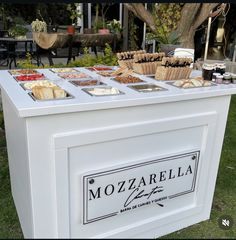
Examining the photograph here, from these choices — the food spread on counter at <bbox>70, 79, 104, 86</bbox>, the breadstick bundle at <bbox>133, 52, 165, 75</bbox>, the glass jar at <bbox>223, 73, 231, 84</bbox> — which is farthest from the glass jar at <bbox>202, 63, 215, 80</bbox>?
the food spread on counter at <bbox>70, 79, 104, 86</bbox>

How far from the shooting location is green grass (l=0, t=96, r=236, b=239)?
2076 mm

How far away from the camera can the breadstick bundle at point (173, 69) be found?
1946mm

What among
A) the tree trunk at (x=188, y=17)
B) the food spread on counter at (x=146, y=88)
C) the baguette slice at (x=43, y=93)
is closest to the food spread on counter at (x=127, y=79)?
the food spread on counter at (x=146, y=88)

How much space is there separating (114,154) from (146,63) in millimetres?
772

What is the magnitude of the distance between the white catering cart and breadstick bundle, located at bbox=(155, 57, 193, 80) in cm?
10

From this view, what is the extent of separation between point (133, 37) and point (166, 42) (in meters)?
4.87

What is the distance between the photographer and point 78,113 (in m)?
1.44

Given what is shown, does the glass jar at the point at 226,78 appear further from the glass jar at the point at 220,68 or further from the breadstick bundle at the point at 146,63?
the breadstick bundle at the point at 146,63

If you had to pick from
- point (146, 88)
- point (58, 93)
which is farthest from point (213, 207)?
point (58, 93)

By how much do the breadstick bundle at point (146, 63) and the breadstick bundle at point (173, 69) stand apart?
13 centimetres

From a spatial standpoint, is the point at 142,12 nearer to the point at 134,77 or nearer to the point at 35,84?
the point at 134,77

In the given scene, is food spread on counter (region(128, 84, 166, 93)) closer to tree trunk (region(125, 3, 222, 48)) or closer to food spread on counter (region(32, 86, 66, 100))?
food spread on counter (region(32, 86, 66, 100))

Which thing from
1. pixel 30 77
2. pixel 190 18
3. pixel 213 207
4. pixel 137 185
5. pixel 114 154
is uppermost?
pixel 190 18

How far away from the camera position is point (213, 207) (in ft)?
7.91
